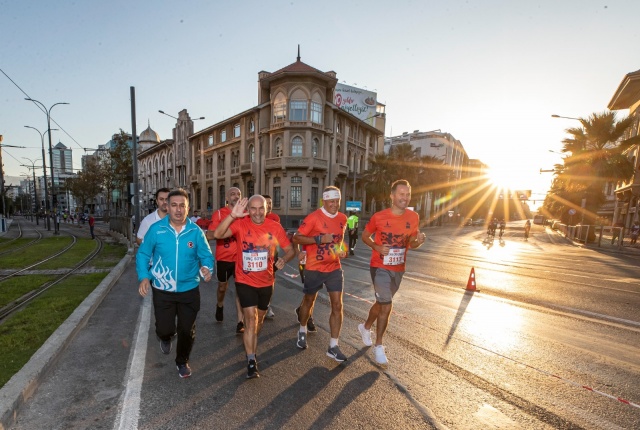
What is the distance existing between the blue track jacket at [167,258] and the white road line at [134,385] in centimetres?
98

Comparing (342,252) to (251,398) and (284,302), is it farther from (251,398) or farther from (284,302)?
(284,302)

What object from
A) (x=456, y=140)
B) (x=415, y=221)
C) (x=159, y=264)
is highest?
(x=456, y=140)

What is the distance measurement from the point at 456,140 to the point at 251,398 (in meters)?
95.1

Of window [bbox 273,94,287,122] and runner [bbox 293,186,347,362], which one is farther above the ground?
window [bbox 273,94,287,122]

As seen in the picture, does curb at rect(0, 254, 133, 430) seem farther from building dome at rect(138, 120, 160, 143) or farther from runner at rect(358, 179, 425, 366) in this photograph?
building dome at rect(138, 120, 160, 143)

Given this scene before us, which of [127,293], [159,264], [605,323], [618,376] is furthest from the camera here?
[127,293]

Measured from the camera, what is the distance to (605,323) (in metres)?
5.41

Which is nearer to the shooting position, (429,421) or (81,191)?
(429,421)

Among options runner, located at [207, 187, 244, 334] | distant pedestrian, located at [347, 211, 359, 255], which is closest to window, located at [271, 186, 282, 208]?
distant pedestrian, located at [347, 211, 359, 255]

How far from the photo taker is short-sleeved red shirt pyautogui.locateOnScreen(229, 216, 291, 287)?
351cm

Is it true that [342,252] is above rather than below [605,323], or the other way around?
above

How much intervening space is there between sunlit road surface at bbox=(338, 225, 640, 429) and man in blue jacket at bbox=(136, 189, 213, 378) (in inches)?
90.9

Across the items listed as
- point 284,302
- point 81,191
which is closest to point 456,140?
point 81,191

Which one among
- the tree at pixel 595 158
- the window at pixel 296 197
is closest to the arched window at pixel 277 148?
the window at pixel 296 197
